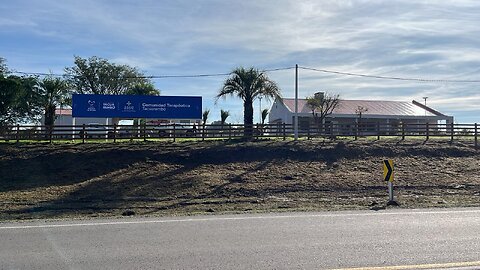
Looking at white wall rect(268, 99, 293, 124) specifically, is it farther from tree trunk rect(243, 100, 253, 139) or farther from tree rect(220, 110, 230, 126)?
tree trunk rect(243, 100, 253, 139)

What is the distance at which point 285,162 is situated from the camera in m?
24.9

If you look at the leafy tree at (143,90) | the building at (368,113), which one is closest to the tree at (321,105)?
the building at (368,113)

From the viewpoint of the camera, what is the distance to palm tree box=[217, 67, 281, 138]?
110 ft

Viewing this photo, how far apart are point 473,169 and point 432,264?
64.2ft

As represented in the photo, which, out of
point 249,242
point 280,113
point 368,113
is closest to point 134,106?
point 249,242

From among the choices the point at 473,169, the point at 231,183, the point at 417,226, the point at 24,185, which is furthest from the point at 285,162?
the point at 417,226

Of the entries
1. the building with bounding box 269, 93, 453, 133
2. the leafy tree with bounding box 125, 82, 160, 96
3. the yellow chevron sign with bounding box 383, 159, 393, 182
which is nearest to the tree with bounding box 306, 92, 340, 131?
the building with bounding box 269, 93, 453, 133

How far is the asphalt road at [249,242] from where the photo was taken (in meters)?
7.19

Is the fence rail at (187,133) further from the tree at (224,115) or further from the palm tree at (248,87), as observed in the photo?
the tree at (224,115)

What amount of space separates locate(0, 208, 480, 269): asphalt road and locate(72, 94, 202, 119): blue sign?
22604 mm

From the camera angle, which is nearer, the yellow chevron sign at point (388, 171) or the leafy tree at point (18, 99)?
the yellow chevron sign at point (388, 171)

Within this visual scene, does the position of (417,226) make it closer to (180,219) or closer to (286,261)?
(286,261)

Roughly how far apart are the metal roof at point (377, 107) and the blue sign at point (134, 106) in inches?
870

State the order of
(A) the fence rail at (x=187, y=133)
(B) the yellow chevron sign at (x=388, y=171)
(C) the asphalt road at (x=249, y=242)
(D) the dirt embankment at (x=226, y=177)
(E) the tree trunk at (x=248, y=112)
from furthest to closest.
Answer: (E) the tree trunk at (x=248, y=112) → (A) the fence rail at (x=187, y=133) → (D) the dirt embankment at (x=226, y=177) → (B) the yellow chevron sign at (x=388, y=171) → (C) the asphalt road at (x=249, y=242)
